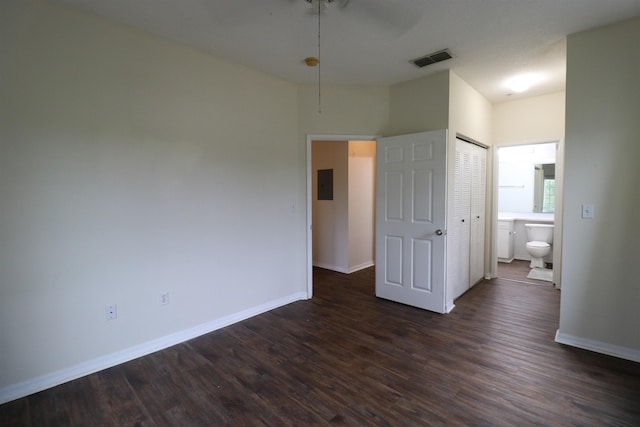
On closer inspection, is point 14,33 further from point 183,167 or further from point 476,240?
point 476,240

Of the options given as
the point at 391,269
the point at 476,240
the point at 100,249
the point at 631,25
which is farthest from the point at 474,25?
the point at 100,249

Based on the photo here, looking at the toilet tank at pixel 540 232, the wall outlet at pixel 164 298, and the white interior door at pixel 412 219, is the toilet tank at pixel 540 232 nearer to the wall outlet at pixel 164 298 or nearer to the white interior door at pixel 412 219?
the white interior door at pixel 412 219

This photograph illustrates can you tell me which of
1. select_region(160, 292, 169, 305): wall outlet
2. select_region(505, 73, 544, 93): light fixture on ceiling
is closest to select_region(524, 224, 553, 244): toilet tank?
select_region(505, 73, 544, 93): light fixture on ceiling

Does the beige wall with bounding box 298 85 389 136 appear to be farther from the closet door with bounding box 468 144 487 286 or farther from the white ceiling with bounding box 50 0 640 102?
the closet door with bounding box 468 144 487 286

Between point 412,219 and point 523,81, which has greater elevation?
point 523,81

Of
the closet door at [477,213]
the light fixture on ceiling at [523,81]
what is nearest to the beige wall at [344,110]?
the closet door at [477,213]

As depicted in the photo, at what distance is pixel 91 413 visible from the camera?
1819 mm

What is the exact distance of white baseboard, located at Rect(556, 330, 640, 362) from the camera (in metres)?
2.33

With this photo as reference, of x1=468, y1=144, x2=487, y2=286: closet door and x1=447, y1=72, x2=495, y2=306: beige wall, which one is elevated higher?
x1=447, y1=72, x2=495, y2=306: beige wall

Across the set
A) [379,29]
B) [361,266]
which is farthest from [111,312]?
[361,266]

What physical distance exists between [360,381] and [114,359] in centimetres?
190

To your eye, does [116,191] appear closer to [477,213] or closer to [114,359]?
[114,359]

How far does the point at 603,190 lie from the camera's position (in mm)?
2391

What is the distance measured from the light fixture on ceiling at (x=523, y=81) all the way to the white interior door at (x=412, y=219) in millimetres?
1182
